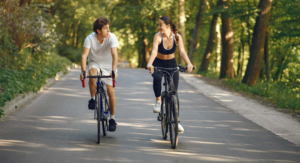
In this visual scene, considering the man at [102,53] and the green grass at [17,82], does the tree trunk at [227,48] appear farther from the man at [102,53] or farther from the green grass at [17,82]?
the man at [102,53]

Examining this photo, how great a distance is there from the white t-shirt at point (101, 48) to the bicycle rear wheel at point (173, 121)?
1.33 metres

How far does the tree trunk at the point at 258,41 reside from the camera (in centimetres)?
1653

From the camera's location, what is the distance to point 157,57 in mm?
6777

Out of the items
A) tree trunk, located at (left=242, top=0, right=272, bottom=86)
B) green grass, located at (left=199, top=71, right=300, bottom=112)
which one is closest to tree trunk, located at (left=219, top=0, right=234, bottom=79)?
green grass, located at (left=199, top=71, right=300, bottom=112)

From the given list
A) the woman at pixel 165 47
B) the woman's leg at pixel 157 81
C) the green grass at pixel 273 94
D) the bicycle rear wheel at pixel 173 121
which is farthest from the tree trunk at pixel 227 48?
the bicycle rear wheel at pixel 173 121

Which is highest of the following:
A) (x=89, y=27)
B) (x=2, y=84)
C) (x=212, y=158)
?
(x=89, y=27)

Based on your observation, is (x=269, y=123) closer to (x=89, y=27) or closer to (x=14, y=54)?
(x=14, y=54)

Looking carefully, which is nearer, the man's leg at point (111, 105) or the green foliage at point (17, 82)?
the man's leg at point (111, 105)

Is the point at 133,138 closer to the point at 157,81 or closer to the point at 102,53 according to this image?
the point at 157,81

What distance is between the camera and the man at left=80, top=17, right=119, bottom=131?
6.47 meters

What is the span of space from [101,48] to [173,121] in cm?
170

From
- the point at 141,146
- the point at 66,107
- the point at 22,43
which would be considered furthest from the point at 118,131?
the point at 22,43

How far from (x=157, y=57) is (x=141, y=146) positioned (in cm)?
153

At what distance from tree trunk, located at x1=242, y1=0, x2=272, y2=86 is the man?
36.1 feet
